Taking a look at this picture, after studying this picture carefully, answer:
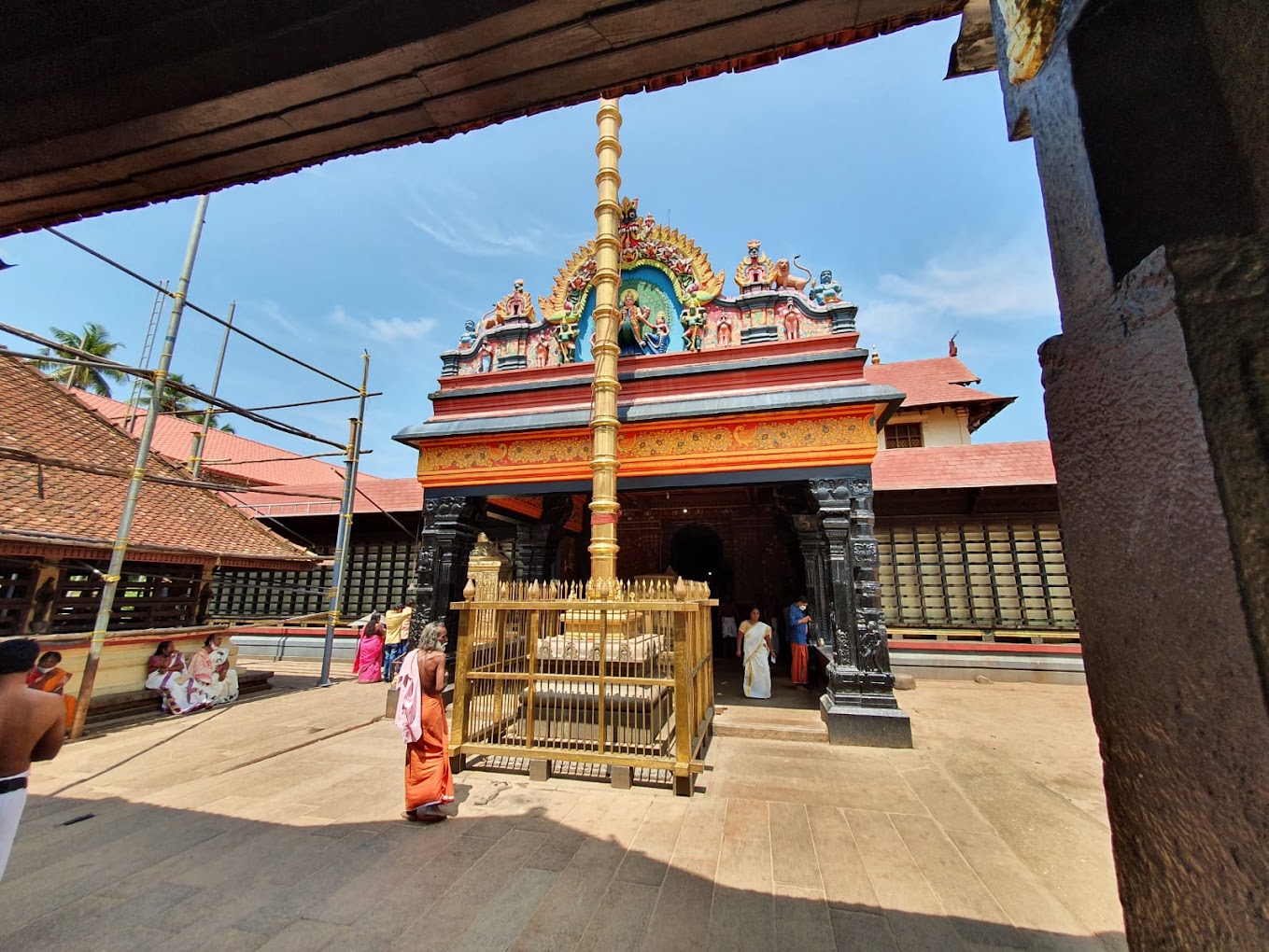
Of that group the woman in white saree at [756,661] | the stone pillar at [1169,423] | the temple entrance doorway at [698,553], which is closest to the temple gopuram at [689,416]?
the woman in white saree at [756,661]

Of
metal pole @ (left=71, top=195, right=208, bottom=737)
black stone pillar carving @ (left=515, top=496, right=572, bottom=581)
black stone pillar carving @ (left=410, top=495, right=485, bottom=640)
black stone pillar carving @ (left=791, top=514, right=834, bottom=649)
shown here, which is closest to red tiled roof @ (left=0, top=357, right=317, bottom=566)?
metal pole @ (left=71, top=195, right=208, bottom=737)

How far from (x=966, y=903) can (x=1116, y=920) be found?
2.29ft

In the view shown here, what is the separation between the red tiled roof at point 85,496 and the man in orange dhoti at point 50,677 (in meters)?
1.31

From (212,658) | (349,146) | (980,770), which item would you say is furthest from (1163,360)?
(212,658)

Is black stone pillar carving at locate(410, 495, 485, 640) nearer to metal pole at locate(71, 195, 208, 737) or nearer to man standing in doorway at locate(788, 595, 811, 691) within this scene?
metal pole at locate(71, 195, 208, 737)

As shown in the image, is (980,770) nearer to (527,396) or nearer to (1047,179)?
(1047,179)

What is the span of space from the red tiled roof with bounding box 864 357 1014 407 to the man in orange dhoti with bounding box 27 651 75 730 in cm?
1607

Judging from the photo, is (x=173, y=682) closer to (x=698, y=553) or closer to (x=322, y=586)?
(x=322, y=586)

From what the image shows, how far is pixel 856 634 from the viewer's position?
20.0ft

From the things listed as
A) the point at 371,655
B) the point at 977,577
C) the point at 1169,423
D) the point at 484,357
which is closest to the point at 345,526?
the point at 371,655

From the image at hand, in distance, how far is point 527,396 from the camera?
8242 millimetres

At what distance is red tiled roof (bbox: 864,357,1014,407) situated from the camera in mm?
15180

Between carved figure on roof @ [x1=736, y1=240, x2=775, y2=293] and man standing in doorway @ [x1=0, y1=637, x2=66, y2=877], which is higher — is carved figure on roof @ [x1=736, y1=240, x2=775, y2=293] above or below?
above

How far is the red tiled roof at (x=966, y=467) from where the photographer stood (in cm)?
1023
